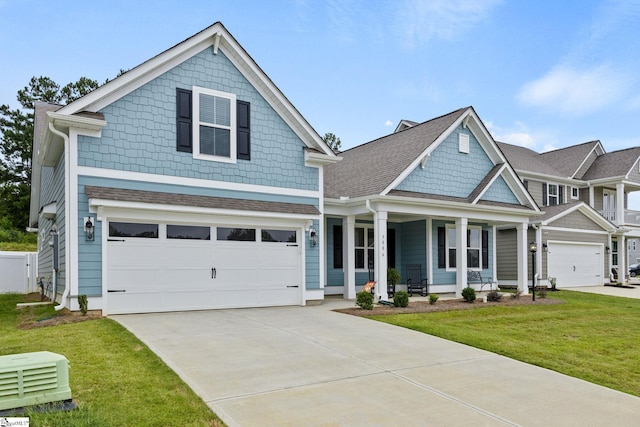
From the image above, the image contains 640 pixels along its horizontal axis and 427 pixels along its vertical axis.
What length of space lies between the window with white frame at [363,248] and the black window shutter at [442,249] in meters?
2.78

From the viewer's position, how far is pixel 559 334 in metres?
10.3

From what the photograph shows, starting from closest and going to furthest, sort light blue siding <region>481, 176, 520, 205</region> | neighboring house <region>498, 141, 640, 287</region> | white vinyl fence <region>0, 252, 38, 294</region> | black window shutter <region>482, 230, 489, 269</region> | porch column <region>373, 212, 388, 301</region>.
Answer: porch column <region>373, 212, 388, 301</region> < light blue siding <region>481, 176, 520, 205</region> < black window shutter <region>482, 230, 489, 269</region> < white vinyl fence <region>0, 252, 38, 294</region> < neighboring house <region>498, 141, 640, 287</region>

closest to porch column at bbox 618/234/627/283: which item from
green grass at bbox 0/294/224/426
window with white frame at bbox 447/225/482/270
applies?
window with white frame at bbox 447/225/482/270

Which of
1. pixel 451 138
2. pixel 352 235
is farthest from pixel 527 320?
pixel 451 138

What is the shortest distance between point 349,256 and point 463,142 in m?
6.17

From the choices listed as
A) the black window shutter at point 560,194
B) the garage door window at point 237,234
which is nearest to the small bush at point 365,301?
the garage door window at point 237,234

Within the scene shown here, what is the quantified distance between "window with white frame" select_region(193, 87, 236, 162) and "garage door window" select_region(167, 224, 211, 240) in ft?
5.95

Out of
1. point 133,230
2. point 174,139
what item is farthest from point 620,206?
point 133,230

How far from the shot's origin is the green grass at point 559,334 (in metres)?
7.35

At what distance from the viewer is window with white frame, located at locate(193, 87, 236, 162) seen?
40.0ft

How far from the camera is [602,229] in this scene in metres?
24.5

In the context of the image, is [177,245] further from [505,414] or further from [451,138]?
[451,138]

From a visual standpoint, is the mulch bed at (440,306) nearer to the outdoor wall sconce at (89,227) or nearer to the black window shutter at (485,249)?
the black window shutter at (485,249)

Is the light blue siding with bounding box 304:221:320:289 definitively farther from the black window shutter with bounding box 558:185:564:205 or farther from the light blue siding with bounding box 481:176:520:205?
the black window shutter with bounding box 558:185:564:205
